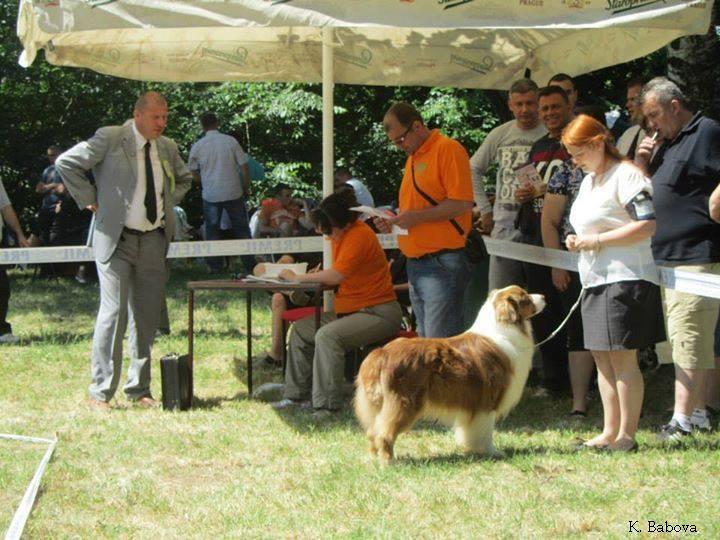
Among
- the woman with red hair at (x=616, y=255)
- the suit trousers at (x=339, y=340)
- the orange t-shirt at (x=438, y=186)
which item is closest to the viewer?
the woman with red hair at (x=616, y=255)

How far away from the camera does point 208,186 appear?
1352 cm

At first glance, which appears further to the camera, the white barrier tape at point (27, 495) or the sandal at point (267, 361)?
the sandal at point (267, 361)

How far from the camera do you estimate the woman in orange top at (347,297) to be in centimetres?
A: 646

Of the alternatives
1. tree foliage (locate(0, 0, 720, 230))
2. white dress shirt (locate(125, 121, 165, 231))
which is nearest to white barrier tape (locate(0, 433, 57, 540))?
white dress shirt (locate(125, 121, 165, 231))

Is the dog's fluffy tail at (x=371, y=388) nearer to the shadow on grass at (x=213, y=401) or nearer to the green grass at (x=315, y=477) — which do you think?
the green grass at (x=315, y=477)

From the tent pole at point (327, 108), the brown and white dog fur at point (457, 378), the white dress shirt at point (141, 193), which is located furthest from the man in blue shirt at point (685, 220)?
the white dress shirt at point (141, 193)

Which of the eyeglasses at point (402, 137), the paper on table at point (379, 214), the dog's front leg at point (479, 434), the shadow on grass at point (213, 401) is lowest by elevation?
the shadow on grass at point (213, 401)

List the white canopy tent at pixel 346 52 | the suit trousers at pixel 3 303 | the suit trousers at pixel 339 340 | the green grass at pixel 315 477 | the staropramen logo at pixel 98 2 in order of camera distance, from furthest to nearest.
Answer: the suit trousers at pixel 3 303 < the white canopy tent at pixel 346 52 < the suit trousers at pixel 339 340 < the staropramen logo at pixel 98 2 < the green grass at pixel 315 477

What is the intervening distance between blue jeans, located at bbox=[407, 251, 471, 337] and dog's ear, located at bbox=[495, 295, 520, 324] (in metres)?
0.71

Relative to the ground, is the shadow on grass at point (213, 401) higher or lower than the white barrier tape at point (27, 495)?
lower

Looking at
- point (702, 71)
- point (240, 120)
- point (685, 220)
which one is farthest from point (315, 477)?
point (240, 120)

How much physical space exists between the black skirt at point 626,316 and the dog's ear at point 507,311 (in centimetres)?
42

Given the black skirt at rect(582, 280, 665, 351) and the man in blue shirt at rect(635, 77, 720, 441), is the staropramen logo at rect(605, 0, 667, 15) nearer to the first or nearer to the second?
the man in blue shirt at rect(635, 77, 720, 441)

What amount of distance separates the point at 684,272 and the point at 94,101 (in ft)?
51.8
